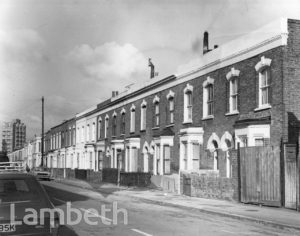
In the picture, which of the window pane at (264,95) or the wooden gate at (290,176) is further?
the window pane at (264,95)

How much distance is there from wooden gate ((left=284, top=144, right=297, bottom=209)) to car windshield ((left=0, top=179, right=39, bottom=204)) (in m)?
12.3

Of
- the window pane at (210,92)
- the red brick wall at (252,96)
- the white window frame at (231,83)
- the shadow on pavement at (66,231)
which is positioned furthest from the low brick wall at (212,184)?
the shadow on pavement at (66,231)

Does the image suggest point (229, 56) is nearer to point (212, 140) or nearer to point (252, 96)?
point (252, 96)

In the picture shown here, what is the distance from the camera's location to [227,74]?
24781 millimetres

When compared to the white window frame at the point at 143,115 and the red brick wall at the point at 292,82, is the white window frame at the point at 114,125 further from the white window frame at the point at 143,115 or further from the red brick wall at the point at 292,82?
the red brick wall at the point at 292,82

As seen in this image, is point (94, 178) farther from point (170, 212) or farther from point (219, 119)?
point (170, 212)

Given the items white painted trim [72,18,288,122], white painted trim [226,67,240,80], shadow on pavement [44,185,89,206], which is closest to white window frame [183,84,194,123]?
white painted trim [72,18,288,122]

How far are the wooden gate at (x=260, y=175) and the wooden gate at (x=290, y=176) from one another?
0.45 metres

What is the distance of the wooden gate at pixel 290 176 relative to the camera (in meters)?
17.8

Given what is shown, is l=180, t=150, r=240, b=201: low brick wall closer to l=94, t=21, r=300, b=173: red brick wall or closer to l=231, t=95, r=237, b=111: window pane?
l=94, t=21, r=300, b=173: red brick wall

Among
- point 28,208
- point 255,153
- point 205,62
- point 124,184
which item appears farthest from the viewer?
point 124,184

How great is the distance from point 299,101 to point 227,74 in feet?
16.8

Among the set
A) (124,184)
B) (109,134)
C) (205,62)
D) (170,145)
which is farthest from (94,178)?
(205,62)

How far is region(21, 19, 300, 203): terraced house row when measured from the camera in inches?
813
